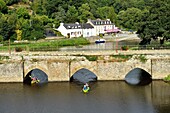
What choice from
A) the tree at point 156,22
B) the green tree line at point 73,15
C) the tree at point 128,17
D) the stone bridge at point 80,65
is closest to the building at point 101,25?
the green tree line at point 73,15

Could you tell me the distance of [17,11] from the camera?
96.6m

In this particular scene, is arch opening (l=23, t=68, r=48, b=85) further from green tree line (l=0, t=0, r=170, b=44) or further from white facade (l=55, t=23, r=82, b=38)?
white facade (l=55, t=23, r=82, b=38)

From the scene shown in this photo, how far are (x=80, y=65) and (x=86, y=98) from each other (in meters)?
6.84

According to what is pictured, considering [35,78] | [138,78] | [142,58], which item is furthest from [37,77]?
[142,58]

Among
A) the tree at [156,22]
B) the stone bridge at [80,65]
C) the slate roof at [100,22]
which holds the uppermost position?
the slate roof at [100,22]

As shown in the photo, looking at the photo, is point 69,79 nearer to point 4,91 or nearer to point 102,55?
point 102,55

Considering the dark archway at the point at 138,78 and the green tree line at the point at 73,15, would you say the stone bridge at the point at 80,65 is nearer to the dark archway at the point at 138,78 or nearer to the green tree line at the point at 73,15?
the dark archway at the point at 138,78

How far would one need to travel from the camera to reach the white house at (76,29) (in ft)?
298

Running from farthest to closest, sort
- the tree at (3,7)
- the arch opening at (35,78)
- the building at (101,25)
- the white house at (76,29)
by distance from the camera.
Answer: the building at (101,25) < the tree at (3,7) < the white house at (76,29) < the arch opening at (35,78)

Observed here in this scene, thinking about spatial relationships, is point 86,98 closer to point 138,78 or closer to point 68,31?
point 138,78

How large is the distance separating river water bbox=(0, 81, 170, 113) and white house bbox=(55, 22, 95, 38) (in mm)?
49733

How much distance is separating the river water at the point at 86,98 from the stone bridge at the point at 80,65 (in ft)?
3.37

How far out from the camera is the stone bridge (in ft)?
137

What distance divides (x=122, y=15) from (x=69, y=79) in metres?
77.6
